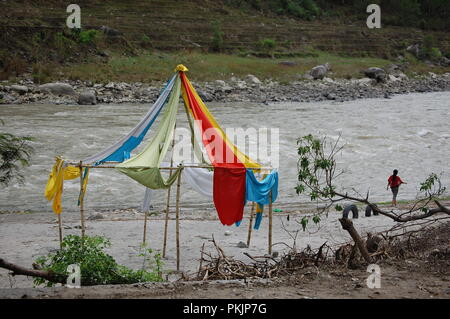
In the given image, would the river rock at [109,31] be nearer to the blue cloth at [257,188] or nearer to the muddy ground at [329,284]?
Answer: the blue cloth at [257,188]

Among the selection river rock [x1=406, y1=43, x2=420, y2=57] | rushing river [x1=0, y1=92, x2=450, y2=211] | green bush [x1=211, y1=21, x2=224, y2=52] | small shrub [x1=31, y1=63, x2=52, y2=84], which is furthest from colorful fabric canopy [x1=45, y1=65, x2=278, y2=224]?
river rock [x1=406, y1=43, x2=420, y2=57]

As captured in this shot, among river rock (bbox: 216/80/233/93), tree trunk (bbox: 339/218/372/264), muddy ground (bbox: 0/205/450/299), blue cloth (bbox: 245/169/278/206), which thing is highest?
river rock (bbox: 216/80/233/93)

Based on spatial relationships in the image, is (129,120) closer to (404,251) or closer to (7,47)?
(7,47)

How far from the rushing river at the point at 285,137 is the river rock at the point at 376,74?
629cm

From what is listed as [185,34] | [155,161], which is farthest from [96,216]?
[185,34]

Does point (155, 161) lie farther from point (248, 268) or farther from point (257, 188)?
point (248, 268)

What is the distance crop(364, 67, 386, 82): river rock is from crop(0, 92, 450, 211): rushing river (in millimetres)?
6286

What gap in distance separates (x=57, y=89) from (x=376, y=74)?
22882mm

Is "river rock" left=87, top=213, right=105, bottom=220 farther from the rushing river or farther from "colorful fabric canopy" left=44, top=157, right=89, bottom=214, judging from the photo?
"colorful fabric canopy" left=44, top=157, right=89, bottom=214

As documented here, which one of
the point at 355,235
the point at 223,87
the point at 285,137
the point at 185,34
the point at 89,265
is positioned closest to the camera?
the point at 89,265

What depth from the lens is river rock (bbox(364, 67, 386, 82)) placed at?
142ft

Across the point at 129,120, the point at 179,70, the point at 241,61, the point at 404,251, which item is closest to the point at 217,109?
the point at 129,120

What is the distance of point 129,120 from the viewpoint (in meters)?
27.2

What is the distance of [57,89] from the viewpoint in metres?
32.4
